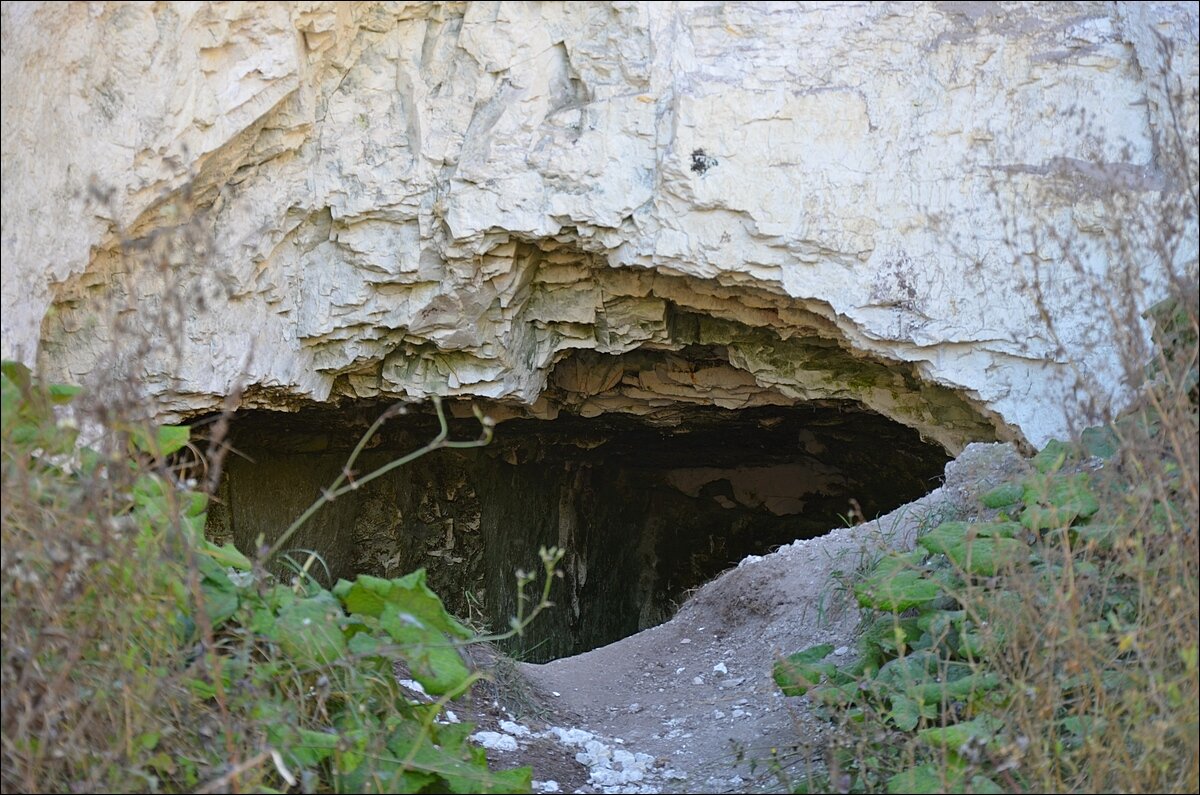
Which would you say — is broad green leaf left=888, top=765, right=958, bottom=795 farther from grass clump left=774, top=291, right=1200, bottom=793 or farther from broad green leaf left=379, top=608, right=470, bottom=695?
broad green leaf left=379, top=608, right=470, bottom=695

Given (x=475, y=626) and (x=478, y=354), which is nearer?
(x=475, y=626)

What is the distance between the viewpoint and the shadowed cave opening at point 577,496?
5.92 m

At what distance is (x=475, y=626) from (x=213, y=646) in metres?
2.07

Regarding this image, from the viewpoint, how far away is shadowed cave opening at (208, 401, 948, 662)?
592 cm

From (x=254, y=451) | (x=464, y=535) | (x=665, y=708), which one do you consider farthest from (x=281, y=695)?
(x=464, y=535)

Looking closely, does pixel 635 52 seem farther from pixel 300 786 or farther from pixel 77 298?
pixel 300 786

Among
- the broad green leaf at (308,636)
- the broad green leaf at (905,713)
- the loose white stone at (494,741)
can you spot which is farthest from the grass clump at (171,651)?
the broad green leaf at (905,713)

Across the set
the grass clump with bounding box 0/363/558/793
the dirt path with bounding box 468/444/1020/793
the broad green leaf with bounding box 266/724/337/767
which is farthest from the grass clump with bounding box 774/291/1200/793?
the broad green leaf with bounding box 266/724/337/767

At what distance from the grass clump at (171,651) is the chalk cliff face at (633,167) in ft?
4.38

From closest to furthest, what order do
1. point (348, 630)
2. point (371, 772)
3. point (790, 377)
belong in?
point (371, 772) < point (348, 630) < point (790, 377)

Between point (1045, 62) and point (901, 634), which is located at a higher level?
point (1045, 62)

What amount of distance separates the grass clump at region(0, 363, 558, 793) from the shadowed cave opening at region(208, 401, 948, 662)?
115 inches

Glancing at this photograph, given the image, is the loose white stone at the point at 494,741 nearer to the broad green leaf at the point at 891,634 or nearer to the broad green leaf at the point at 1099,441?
the broad green leaf at the point at 891,634

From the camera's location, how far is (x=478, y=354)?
425 cm
